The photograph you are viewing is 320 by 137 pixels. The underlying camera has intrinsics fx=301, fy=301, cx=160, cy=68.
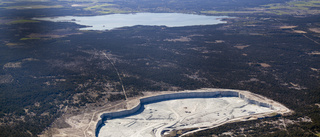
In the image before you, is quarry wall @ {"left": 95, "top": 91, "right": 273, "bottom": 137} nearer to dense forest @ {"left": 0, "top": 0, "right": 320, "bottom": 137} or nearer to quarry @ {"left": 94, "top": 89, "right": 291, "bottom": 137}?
quarry @ {"left": 94, "top": 89, "right": 291, "bottom": 137}

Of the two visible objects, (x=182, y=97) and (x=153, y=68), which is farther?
(x=153, y=68)

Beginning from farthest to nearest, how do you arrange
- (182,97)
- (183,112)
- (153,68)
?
(153,68) → (182,97) → (183,112)

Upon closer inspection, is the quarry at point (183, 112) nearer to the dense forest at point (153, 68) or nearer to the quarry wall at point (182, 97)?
the quarry wall at point (182, 97)

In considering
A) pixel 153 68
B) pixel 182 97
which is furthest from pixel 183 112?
pixel 153 68

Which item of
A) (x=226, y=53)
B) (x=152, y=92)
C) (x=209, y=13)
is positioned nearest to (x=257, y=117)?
(x=152, y=92)

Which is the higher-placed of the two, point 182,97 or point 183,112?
point 182,97

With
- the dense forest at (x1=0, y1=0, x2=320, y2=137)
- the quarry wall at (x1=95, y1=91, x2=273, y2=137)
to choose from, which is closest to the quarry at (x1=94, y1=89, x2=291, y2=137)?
the quarry wall at (x1=95, y1=91, x2=273, y2=137)

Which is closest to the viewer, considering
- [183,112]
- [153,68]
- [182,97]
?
[183,112]

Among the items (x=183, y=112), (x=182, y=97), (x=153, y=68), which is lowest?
(x=183, y=112)

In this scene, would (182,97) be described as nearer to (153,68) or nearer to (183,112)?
(183,112)
